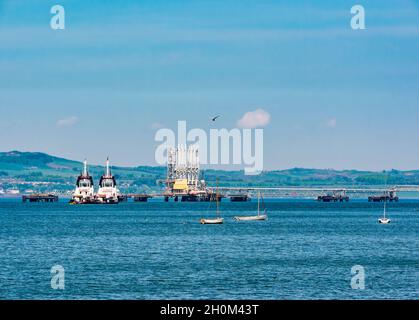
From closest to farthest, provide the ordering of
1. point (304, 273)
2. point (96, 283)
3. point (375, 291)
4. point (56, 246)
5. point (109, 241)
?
point (375, 291) < point (96, 283) < point (304, 273) < point (56, 246) < point (109, 241)

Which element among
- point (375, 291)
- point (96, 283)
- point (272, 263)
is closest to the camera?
point (375, 291)

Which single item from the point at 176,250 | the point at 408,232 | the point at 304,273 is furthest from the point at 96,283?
the point at 408,232

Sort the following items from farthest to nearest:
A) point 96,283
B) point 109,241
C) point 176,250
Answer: point 109,241, point 176,250, point 96,283

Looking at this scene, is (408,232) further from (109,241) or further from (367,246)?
(109,241)

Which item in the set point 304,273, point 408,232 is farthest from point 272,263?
point 408,232

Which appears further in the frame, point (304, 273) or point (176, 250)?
point (176, 250)

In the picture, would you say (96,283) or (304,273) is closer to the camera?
(96,283)
